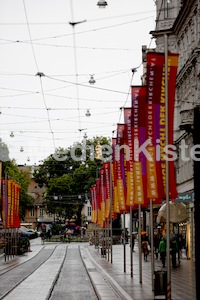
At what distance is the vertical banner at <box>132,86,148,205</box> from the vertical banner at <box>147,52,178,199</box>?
247cm

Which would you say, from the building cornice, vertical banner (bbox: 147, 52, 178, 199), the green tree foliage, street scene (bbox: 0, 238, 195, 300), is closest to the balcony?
the building cornice

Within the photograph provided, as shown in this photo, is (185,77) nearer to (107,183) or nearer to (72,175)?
(107,183)

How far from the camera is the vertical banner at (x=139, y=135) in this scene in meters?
24.6

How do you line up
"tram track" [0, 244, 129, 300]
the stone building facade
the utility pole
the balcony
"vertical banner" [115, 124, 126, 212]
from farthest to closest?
the stone building facade < the balcony < "vertical banner" [115, 124, 126, 212] < "tram track" [0, 244, 129, 300] < the utility pole

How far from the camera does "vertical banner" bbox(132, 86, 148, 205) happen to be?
968 inches

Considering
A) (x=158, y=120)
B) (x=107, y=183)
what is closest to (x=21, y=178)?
(x=107, y=183)

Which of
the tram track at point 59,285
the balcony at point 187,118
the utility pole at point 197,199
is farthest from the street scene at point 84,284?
the balcony at point 187,118

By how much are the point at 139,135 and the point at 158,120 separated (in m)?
3.72

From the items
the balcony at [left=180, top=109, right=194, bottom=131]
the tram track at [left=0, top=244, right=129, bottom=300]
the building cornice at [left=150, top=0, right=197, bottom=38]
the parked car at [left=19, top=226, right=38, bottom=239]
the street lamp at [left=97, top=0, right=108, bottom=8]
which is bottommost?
the tram track at [left=0, top=244, right=129, bottom=300]

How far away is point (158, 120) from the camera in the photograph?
21.2 m

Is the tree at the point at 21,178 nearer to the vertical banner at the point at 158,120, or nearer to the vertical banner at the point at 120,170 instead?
the vertical banner at the point at 120,170

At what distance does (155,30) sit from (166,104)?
113 ft

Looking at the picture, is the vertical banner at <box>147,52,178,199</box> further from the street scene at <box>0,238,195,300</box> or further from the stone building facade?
the stone building facade

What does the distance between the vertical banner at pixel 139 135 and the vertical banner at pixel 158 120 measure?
97.3 inches
